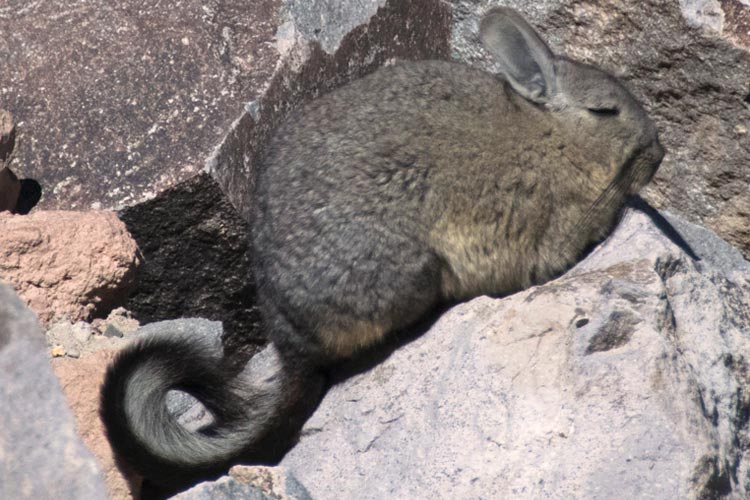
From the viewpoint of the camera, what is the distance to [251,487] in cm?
359

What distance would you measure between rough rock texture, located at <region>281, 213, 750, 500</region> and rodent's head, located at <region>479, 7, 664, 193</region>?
383mm

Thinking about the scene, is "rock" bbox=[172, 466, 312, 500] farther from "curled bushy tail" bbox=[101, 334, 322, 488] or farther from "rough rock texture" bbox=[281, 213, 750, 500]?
"curled bushy tail" bbox=[101, 334, 322, 488]

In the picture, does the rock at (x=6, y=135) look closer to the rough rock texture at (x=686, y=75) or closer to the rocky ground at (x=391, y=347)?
the rocky ground at (x=391, y=347)

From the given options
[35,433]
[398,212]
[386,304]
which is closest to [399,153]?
[398,212]

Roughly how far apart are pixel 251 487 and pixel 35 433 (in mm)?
977

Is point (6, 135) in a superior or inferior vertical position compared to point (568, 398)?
superior

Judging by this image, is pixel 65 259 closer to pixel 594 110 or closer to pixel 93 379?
pixel 93 379

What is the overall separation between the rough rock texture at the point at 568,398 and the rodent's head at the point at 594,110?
0.38m

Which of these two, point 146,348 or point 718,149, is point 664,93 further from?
point 146,348

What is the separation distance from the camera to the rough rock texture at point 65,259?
4.39 metres

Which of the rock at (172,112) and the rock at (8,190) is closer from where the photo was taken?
the rock at (8,190)

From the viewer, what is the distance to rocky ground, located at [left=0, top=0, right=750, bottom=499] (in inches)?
149

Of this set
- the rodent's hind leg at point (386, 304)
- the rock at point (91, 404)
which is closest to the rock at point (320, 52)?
the rodent's hind leg at point (386, 304)

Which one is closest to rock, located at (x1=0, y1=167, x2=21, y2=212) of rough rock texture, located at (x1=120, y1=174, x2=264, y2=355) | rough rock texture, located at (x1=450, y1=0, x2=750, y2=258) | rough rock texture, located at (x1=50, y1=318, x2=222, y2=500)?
rough rock texture, located at (x1=120, y1=174, x2=264, y2=355)
